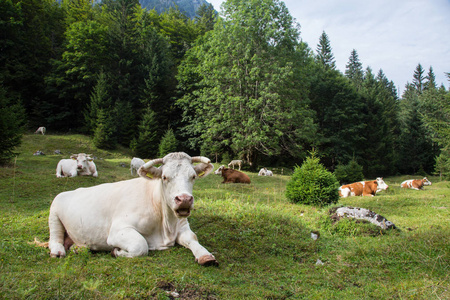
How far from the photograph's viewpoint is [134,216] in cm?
429

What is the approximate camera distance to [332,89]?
36.8m

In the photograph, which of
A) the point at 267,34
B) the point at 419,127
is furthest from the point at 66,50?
the point at 419,127

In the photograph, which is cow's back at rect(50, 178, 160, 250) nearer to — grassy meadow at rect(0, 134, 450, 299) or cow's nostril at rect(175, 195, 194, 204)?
grassy meadow at rect(0, 134, 450, 299)

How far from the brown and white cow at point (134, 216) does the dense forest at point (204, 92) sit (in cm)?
1719

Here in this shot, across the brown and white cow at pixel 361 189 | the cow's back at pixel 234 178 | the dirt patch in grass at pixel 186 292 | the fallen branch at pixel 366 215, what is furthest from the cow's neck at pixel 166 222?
the brown and white cow at pixel 361 189

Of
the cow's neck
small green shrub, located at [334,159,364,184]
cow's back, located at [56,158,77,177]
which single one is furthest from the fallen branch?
small green shrub, located at [334,159,364,184]

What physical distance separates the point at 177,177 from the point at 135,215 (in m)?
0.96

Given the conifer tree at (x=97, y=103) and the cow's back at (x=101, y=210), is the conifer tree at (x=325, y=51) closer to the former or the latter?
the conifer tree at (x=97, y=103)

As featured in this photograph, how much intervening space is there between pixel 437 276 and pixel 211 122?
21116mm

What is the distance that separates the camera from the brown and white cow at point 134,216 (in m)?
3.99

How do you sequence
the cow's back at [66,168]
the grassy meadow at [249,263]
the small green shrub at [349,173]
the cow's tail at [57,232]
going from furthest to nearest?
the small green shrub at [349,173] < the cow's back at [66,168] < the cow's tail at [57,232] < the grassy meadow at [249,263]

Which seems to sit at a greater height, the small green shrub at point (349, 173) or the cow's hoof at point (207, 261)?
the cow's hoof at point (207, 261)

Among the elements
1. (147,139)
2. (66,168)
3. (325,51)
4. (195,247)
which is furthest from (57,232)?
(325,51)

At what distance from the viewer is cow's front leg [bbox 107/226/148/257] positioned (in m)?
3.83
